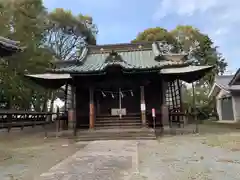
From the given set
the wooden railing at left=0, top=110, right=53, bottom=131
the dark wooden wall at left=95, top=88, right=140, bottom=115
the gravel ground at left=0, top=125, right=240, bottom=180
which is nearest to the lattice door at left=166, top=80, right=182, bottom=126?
the dark wooden wall at left=95, top=88, right=140, bottom=115

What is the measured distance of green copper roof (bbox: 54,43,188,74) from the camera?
12019 mm

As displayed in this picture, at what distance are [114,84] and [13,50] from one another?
6.43m

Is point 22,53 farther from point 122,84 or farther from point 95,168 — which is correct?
point 95,168

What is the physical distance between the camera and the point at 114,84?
43.3 feet

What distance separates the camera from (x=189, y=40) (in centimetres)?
2758

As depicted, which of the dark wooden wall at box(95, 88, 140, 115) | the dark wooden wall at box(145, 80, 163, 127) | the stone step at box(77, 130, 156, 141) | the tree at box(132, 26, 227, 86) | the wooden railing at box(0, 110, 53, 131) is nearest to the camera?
the wooden railing at box(0, 110, 53, 131)

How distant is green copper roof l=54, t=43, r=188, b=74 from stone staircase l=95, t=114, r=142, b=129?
2.94 m

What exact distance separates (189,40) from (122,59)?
17818 millimetres

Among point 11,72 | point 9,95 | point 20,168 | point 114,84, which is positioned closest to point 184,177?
point 20,168

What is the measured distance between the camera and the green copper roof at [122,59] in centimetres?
1202

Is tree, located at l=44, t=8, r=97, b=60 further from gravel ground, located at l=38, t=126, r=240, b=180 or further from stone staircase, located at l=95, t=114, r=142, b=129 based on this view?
gravel ground, located at l=38, t=126, r=240, b=180

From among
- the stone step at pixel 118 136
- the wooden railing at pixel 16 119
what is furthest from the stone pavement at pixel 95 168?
the stone step at pixel 118 136

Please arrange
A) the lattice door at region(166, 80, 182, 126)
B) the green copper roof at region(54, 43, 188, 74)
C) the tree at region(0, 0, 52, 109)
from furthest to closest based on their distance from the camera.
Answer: the tree at region(0, 0, 52, 109) < the lattice door at region(166, 80, 182, 126) < the green copper roof at region(54, 43, 188, 74)

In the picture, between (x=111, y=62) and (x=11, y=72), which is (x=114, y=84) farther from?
(x=11, y=72)
